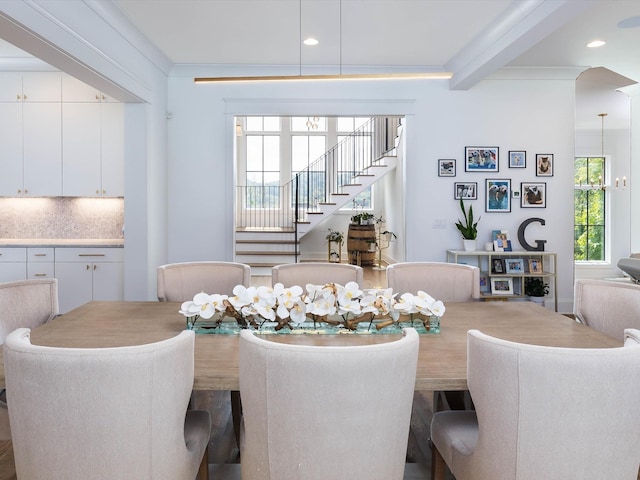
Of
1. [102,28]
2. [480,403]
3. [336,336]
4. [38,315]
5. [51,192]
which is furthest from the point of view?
[51,192]

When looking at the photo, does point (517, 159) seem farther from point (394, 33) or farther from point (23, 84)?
point (23, 84)

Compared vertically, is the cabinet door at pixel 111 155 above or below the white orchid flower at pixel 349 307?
above

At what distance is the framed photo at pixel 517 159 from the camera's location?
5.44m

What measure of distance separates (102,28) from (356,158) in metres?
6.95

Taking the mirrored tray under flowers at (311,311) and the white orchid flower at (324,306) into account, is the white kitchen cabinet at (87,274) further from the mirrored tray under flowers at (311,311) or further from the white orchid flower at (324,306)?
the white orchid flower at (324,306)

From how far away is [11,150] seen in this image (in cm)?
509

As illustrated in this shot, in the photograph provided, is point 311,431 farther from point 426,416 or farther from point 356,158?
point 356,158

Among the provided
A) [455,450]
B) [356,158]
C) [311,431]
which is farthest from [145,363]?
[356,158]

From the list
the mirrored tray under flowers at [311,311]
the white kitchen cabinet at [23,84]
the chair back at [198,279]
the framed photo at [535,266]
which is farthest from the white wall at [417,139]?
the mirrored tray under flowers at [311,311]

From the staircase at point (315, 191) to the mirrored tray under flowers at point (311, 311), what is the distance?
658 centimetres

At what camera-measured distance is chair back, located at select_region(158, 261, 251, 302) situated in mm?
2773

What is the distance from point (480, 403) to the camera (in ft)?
4.32

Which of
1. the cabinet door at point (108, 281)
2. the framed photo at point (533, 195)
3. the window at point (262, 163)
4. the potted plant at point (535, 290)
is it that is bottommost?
the potted plant at point (535, 290)

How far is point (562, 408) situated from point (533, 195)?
15.6 feet
